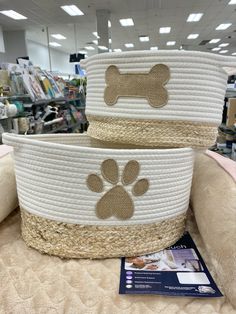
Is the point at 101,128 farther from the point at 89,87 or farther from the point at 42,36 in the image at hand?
the point at 42,36

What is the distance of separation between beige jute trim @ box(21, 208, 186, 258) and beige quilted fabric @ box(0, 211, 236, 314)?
0.02 meters

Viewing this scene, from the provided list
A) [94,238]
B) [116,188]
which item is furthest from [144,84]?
[94,238]

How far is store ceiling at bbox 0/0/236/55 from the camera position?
5.23 m

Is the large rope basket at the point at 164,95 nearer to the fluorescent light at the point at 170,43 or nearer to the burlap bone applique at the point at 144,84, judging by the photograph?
the burlap bone applique at the point at 144,84

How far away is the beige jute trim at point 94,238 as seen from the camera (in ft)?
2.00

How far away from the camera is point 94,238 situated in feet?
2.01

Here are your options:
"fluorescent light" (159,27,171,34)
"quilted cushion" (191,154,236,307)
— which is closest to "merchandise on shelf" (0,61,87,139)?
"quilted cushion" (191,154,236,307)

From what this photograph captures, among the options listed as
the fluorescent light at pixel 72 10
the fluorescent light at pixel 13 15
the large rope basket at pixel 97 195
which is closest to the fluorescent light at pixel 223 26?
the fluorescent light at pixel 72 10

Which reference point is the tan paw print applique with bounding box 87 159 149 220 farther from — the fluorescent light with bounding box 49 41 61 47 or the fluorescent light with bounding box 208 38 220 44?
the fluorescent light with bounding box 208 38 220 44

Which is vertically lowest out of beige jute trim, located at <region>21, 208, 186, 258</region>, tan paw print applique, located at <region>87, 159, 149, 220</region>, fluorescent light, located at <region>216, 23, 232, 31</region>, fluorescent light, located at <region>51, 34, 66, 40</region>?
beige jute trim, located at <region>21, 208, 186, 258</region>

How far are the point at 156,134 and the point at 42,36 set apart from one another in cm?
890

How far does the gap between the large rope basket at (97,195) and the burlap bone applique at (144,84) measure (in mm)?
135

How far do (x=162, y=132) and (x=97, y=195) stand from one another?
0.22m

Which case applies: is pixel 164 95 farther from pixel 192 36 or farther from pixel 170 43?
pixel 170 43
